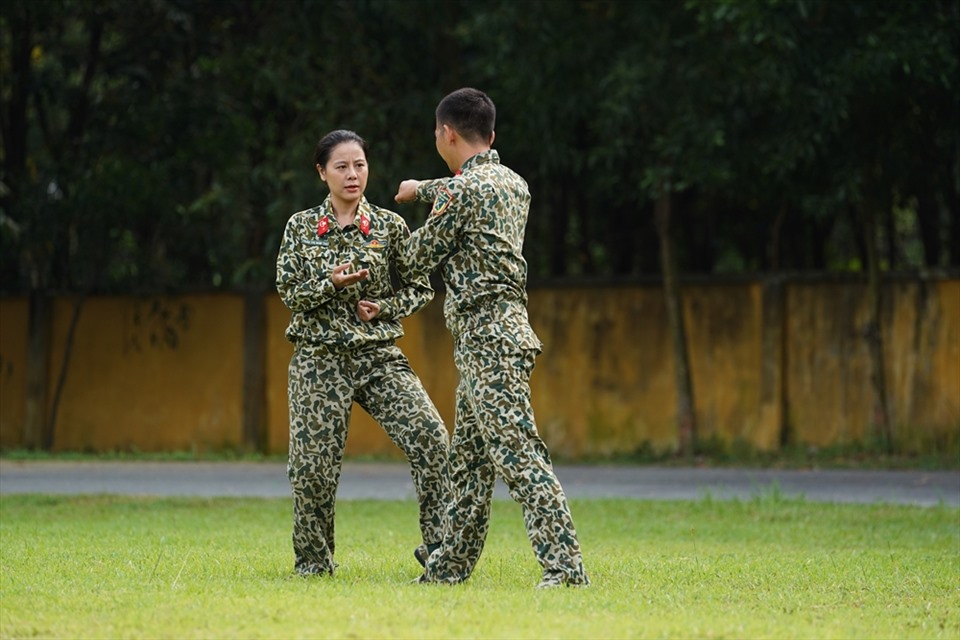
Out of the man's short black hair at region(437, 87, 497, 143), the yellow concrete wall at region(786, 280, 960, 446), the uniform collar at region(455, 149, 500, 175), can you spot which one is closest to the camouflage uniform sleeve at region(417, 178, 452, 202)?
the uniform collar at region(455, 149, 500, 175)

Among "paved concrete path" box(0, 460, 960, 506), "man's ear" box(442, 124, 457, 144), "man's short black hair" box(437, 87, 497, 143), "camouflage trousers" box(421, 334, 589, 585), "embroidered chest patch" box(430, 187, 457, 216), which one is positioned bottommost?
"paved concrete path" box(0, 460, 960, 506)

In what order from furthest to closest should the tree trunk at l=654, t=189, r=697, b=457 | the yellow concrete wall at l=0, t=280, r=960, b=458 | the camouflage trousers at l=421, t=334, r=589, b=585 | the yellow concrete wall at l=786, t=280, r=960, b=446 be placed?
1. the tree trunk at l=654, t=189, r=697, b=457
2. the yellow concrete wall at l=0, t=280, r=960, b=458
3. the yellow concrete wall at l=786, t=280, r=960, b=446
4. the camouflage trousers at l=421, t=334, r=589, b=585

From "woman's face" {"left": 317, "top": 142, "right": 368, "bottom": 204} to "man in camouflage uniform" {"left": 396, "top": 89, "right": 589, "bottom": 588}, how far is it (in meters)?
0.40

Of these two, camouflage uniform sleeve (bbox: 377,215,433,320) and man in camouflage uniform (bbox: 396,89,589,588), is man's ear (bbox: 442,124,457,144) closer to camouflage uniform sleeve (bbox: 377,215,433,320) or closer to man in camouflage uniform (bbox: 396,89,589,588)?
man in camouflage uniform (bbox: 396,89,589,588)

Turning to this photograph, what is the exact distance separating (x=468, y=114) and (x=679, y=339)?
1096cm

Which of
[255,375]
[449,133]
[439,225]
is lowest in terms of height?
[255,375]

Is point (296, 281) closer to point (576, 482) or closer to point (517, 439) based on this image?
point (517, 439)

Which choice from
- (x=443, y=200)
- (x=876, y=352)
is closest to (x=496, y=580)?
(x=443, y=200)

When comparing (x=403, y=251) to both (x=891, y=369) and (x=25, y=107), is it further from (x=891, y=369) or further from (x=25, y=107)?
(x=25, y=107)

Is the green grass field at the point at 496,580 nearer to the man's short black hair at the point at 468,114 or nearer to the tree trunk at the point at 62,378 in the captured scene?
the man's short black hair at the point at 468,114

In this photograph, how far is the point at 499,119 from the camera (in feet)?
60.3

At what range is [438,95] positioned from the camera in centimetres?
1852

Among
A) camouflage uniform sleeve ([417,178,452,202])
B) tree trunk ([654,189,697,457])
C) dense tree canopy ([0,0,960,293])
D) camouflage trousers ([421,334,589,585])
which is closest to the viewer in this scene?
camouflage trousers ([421,334,589,585])

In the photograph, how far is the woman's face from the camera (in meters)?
7.34
